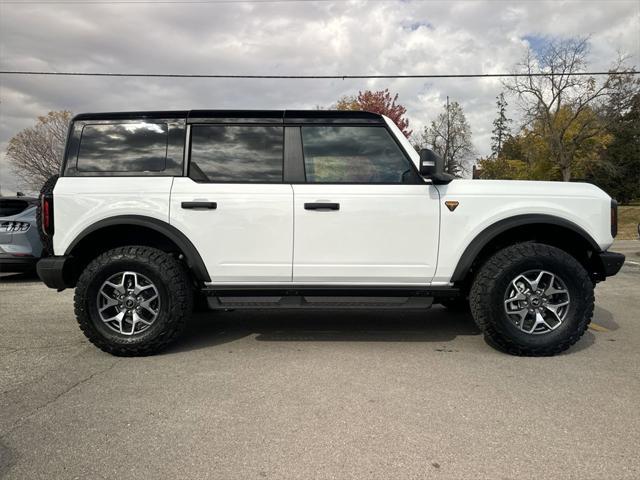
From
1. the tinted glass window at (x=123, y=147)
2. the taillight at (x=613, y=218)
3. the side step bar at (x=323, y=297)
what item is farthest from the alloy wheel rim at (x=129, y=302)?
the taillight at (x=613, y=218)

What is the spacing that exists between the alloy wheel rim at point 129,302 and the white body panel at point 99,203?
20.4 inches

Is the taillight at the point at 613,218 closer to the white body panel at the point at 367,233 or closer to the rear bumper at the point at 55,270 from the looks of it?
the white body panel at the point at 367,233

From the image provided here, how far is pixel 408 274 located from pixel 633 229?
79.6 feet

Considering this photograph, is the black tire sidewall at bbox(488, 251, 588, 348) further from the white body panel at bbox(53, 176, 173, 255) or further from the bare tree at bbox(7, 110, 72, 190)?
the bare tree at bbox(7, 110, 72, 190)

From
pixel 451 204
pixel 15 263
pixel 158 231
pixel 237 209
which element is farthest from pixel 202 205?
pixel 15 263

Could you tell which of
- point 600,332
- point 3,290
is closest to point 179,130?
point 600,332

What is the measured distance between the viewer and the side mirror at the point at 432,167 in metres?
3.83

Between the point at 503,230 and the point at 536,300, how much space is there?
67cm

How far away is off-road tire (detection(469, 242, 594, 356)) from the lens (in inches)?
154

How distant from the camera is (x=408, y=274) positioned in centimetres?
403

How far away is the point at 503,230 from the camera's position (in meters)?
3.93

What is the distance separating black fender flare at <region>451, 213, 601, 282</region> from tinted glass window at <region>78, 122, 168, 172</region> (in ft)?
9.06

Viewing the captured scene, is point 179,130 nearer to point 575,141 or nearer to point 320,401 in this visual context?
point 320,401

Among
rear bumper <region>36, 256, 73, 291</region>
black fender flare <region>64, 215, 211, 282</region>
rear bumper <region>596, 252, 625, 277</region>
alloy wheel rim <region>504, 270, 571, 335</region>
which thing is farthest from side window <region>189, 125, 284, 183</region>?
rear bumper <region>596, 252, 625, 277</region>
